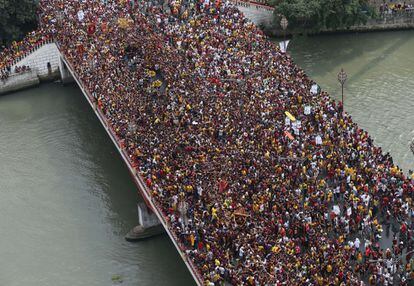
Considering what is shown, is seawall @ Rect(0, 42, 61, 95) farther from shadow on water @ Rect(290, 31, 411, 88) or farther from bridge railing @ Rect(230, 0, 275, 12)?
→ shadow on water @ Rect(290, 31, 411, 88)

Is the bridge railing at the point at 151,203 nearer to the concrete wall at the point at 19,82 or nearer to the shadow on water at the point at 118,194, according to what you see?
the shadow on water at the point at 118,194

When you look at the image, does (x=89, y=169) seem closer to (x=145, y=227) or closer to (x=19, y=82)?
(x=145, y=227)

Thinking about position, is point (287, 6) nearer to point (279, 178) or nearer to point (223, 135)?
point (223, 135)

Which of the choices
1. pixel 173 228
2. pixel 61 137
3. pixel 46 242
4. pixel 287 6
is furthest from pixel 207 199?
pixel 287 6

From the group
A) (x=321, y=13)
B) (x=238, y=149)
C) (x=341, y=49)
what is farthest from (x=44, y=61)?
(x=238, y=149)

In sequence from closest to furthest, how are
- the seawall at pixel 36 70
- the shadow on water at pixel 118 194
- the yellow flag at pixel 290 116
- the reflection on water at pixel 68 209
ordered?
the shadow on water at pixel 118 194 < the reflection on water at pixel 68 209 < the yellow flag at pixel 290 116 < the seawall at pixel 36 70

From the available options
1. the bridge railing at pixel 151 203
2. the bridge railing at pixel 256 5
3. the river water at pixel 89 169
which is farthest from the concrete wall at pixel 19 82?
the bridge railing at pixel 256 5
